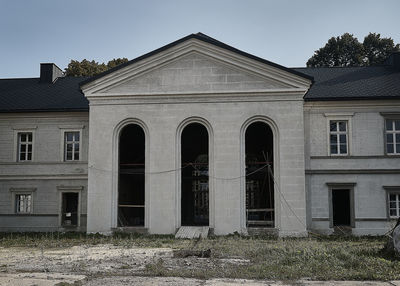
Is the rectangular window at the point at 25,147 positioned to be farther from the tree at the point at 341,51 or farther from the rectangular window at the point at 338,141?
the tree at the point at 341,51

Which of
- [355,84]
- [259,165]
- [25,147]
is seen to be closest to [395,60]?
[355,84]

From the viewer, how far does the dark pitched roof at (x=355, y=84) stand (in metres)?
23.4

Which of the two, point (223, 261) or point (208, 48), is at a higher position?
point (208, 48)

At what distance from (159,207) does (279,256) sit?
9.15 metres

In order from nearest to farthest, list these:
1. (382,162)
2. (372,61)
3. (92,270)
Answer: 1. (92,270)
2. (382,162)
3. (372,61)

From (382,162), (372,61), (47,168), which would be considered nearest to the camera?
(382,162)

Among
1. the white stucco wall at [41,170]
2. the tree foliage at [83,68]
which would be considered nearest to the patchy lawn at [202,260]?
the white stucco wall at [41,170]

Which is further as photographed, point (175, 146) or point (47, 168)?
point (47, 168)

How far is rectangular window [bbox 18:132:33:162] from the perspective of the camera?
85.2ft

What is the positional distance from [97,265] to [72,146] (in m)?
14.0

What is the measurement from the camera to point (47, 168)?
25.5 meters

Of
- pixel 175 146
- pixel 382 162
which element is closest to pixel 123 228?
pixel 175 146

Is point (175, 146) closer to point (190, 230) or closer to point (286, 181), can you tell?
point (190, 230)

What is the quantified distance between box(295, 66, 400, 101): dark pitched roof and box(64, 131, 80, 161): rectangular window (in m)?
13.1
